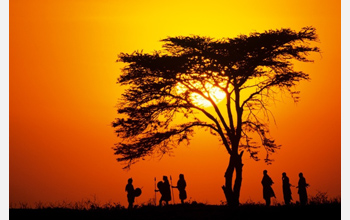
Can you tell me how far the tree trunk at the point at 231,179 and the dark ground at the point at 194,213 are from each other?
19.3ft

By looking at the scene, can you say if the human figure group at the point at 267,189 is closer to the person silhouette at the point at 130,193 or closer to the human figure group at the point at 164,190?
the human figure group at the point at 164,190

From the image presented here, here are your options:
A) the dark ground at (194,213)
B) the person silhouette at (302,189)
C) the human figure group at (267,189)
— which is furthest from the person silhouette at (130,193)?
the person silhouette at (302,189)

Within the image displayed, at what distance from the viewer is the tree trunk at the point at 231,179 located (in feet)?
121

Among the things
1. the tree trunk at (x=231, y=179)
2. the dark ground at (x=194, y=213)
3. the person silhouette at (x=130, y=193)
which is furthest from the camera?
the tree trunk at (x=231, y=179)

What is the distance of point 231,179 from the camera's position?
124 feet

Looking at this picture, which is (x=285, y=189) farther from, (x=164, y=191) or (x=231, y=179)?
(x=164, y=191)

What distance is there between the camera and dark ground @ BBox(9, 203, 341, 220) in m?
28.3

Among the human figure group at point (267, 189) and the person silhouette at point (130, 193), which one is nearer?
the person silhouette at point (130, 193)

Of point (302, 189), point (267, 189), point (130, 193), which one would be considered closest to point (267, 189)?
point (267, 189)

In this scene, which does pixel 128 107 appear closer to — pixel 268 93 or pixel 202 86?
pixel 202 86

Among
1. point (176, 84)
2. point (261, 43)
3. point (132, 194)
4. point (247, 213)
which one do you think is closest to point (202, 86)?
point (176, 84)

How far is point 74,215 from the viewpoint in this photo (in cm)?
2903

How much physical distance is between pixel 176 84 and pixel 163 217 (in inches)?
487

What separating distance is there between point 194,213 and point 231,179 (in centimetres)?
842
